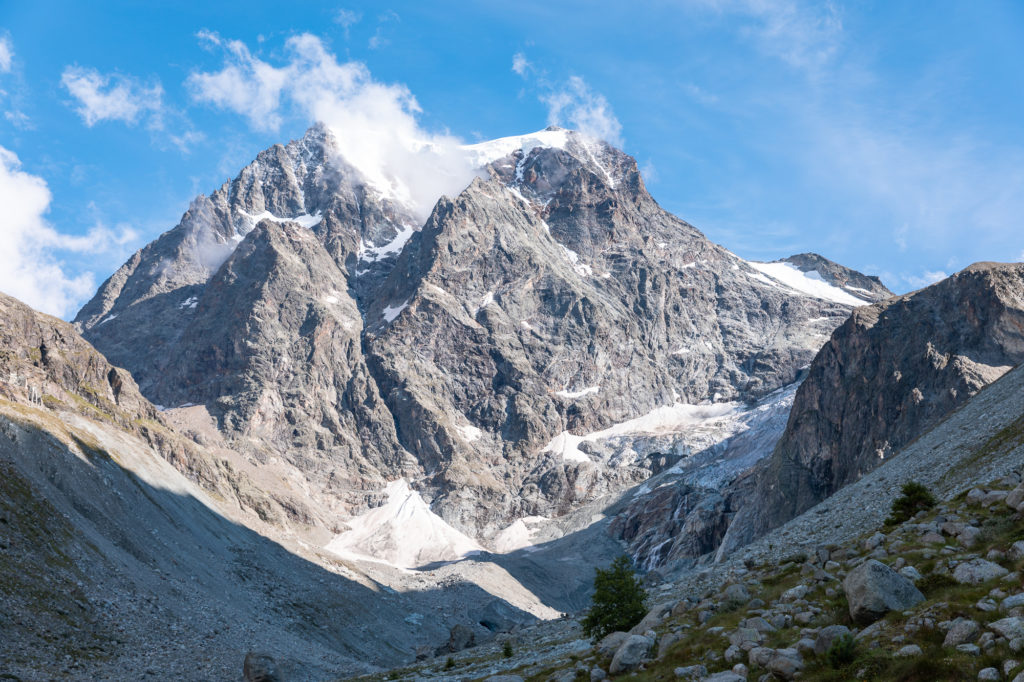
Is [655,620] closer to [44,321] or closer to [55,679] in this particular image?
[55,679]

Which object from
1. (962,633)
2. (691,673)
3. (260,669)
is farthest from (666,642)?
(260,669)

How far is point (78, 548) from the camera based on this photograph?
164 feet

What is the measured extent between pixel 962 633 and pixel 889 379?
116747 millimetres

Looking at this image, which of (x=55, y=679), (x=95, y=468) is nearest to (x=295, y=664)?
(x=55, y=679)

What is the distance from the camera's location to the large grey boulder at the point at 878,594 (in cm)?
1559

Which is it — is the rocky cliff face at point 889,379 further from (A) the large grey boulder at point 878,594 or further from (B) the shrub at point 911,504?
(A) the large grey boulder at point 878,594

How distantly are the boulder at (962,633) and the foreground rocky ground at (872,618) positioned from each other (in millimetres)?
19

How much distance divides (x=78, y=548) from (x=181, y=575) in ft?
52.4

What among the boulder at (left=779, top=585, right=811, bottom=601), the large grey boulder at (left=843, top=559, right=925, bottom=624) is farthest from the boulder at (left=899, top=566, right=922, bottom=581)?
the boulder at (left=779, top=585, right=811, bottom=601)

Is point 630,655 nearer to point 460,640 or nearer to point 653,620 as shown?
point 653,620

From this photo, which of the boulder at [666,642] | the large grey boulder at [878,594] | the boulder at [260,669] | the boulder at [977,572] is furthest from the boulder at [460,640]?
the boulder at [977,572]

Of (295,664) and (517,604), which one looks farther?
(517,604)

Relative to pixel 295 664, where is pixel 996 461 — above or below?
above

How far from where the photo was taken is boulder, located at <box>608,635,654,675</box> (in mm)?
18516
